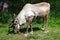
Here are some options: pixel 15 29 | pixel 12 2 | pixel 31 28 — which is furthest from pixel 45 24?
pixel 12 2

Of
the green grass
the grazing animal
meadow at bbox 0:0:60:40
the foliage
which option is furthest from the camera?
the foliage

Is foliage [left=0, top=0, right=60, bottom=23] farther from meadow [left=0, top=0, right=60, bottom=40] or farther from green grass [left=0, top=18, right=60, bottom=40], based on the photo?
green grass [left=0, top=18, right=60, bottom=40]

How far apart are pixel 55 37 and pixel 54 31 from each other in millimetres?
936

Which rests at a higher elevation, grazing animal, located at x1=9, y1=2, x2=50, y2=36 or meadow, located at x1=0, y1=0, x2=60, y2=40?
grazing animal, located at x1=9, y1=2, x2=50, y2=36

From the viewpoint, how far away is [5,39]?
1180cm

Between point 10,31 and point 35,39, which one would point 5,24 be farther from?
point 35,39

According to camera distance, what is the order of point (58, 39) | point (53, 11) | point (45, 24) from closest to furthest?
1. point (58, 39)
2. point (45, 24)
3. point (53, 11)

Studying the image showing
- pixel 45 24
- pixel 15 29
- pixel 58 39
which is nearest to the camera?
pixel 58 39

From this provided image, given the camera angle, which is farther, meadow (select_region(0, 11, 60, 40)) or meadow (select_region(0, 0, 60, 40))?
meadow (select_region(0, 0, 60, 40))

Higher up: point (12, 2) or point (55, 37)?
point (12, 2)

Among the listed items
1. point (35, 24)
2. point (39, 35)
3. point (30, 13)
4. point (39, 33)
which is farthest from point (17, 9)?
point (39, 35)

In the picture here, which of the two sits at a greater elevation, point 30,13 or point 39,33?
point 30,13

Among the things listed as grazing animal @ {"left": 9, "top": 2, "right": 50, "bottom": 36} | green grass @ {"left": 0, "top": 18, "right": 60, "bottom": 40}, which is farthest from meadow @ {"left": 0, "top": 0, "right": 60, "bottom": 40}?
grazing animal @ {"left": 9, "top": 2, "right": 50, "bottom": 36}

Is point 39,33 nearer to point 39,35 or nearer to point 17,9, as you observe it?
point 39,35
